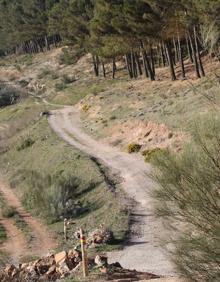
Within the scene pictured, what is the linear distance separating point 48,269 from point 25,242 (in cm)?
675

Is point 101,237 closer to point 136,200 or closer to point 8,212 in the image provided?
point 136,200

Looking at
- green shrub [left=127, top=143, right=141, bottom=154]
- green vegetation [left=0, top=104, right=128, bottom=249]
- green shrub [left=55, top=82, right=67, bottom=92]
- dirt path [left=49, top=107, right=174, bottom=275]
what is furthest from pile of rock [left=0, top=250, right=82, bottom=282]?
green shrub [left=55, top=82, right=67, bottom=92]

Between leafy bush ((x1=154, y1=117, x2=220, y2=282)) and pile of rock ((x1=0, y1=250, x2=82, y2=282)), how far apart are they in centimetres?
485

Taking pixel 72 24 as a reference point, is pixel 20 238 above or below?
below

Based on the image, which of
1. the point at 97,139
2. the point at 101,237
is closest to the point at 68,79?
the point at 97,139

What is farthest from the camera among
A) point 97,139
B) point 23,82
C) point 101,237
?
point 23,82

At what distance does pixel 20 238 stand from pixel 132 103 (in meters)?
24.9

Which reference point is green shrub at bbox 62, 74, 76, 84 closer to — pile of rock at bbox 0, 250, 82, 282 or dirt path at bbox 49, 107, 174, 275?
dirt path at bbox 49, 107, 174, 275

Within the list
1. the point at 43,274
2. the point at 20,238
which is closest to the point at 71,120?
the point at 20,238

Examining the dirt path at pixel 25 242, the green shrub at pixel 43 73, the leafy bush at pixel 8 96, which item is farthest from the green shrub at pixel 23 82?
the dirt path at pixel 25 242

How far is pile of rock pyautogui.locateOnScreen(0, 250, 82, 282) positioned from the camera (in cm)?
1491

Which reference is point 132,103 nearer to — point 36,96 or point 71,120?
point 71,120

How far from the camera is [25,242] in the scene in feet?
72.3

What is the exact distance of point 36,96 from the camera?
8475 centimetres
